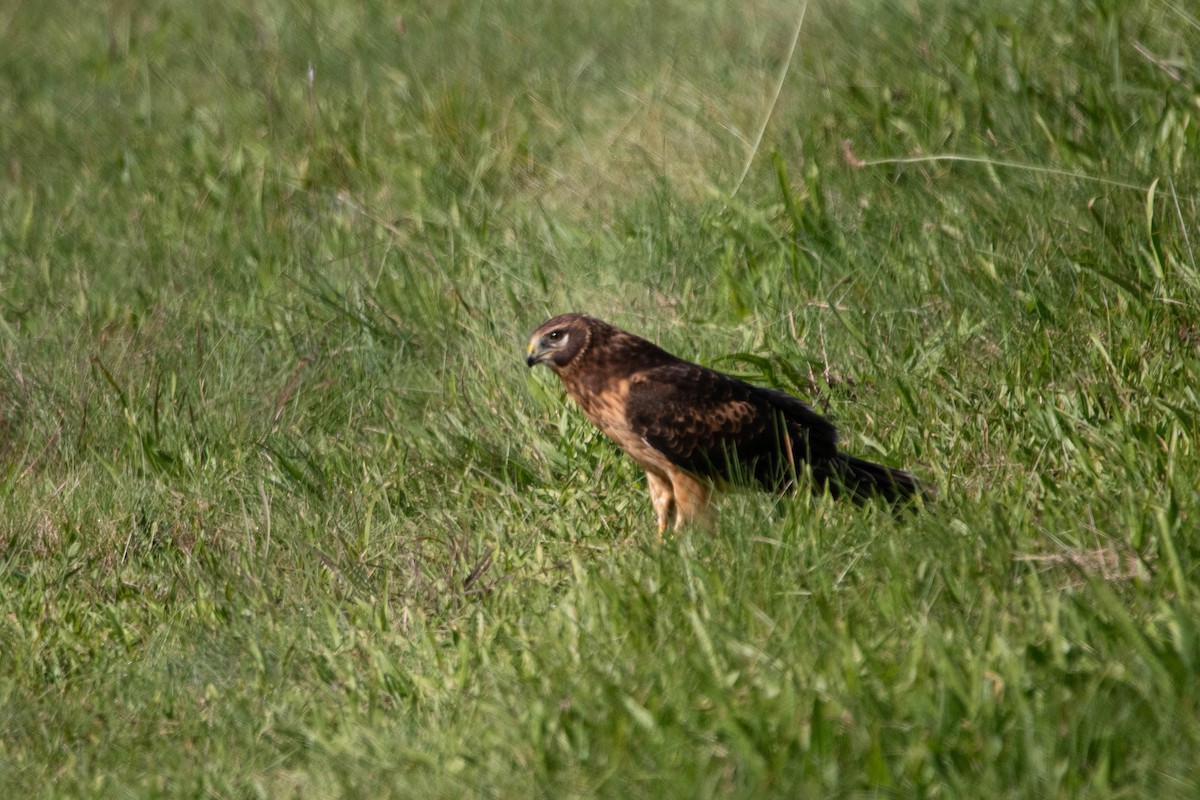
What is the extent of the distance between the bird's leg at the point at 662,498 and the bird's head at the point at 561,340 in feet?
1.78

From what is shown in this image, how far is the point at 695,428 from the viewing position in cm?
499

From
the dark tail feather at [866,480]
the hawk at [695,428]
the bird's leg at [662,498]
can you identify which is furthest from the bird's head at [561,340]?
the dark tail feather at [866,480]

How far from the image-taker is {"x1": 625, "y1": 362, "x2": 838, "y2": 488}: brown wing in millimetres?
4996

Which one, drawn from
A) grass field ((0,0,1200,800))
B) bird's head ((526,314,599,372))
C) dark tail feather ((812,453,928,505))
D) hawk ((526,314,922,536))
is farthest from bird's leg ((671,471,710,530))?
bird's head ((526,314,599,372))

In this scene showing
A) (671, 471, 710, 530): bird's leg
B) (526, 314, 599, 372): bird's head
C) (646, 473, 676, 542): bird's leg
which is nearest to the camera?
(671, 471, 710, 530): bird's leg

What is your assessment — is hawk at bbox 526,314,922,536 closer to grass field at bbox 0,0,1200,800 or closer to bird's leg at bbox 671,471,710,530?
bird's leg at bbox 671,471,710,530

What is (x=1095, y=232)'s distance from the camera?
5.52 m

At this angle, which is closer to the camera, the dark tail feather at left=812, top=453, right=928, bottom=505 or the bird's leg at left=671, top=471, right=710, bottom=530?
the dark tail feather at left=812, top=453, right=928, bottom=505

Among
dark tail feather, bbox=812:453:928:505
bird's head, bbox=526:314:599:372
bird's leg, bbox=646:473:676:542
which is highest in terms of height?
bird's head, bbox=526:314:599:372

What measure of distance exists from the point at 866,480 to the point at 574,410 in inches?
54.2

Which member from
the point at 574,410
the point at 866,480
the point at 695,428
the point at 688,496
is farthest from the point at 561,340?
the point at 866,480

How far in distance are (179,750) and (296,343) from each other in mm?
Answer: 2734

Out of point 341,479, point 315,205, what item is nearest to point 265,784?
point 341,479

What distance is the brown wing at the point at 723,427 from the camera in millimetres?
4996
